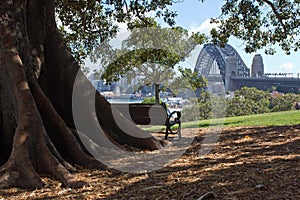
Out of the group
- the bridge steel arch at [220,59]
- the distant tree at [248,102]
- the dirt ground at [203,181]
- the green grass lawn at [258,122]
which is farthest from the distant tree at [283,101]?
the dirt ground at [203,181]

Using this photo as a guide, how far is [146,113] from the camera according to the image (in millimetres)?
8117

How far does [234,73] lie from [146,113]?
92.7 ft

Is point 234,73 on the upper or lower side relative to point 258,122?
upper

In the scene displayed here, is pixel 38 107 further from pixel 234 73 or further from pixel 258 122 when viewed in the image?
pixel 234 73

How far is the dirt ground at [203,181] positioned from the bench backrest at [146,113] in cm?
229

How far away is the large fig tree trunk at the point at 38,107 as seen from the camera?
14.6ft

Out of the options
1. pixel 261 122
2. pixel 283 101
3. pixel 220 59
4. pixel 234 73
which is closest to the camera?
pixel 261 122

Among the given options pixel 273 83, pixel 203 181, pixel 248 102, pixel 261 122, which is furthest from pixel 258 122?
pixel 273 83

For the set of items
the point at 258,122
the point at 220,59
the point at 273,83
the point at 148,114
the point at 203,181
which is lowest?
the point at 258,122

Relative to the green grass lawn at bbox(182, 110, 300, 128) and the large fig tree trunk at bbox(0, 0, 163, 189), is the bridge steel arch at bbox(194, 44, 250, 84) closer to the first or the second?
the green grass lawn at bbox(182, 110, 300, 128)

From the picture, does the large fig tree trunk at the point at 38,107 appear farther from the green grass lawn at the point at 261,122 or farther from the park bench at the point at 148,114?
the green grass lawn at the point at 261,122

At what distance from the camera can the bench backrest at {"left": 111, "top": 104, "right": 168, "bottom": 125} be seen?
7.95m

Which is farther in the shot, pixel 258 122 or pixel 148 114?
pixel 258 122

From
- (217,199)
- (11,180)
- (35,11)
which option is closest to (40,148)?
(11,180)
